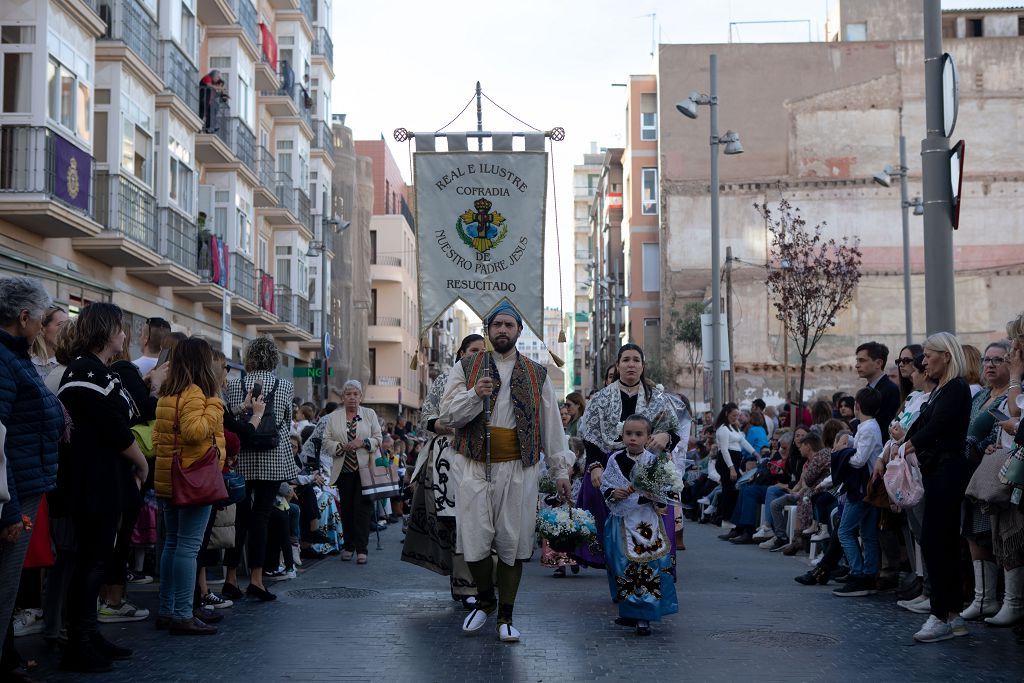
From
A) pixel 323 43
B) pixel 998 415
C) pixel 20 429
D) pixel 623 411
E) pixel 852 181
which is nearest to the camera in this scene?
pixel 20 429

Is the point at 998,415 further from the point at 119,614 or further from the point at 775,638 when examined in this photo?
the point at 119,614

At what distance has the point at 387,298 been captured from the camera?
7638cm

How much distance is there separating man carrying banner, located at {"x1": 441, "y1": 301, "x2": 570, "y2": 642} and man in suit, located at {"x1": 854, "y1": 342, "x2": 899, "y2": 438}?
3.97m

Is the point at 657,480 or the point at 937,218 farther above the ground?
the point at 937,218

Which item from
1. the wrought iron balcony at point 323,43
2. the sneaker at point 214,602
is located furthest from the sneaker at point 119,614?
the wrought iron balcony at point 323,43

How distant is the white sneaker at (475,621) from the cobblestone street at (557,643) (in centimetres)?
10

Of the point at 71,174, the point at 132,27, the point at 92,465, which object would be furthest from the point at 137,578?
the point at 132,27

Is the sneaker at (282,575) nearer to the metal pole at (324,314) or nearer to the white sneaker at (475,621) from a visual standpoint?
the white sneaker at (475,621)

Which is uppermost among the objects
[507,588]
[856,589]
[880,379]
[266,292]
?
[266,292]

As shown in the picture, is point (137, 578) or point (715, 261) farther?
point (715, 261)

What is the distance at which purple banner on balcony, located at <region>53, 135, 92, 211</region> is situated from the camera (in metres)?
21.7

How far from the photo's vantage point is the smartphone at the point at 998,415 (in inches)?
365

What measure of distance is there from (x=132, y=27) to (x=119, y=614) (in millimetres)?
19319

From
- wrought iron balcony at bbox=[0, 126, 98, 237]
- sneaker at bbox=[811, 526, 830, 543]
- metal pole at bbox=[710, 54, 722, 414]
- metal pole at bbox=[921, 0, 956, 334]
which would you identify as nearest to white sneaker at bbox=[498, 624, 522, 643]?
metal pole at bbox=[921, 0, 956, 334]
